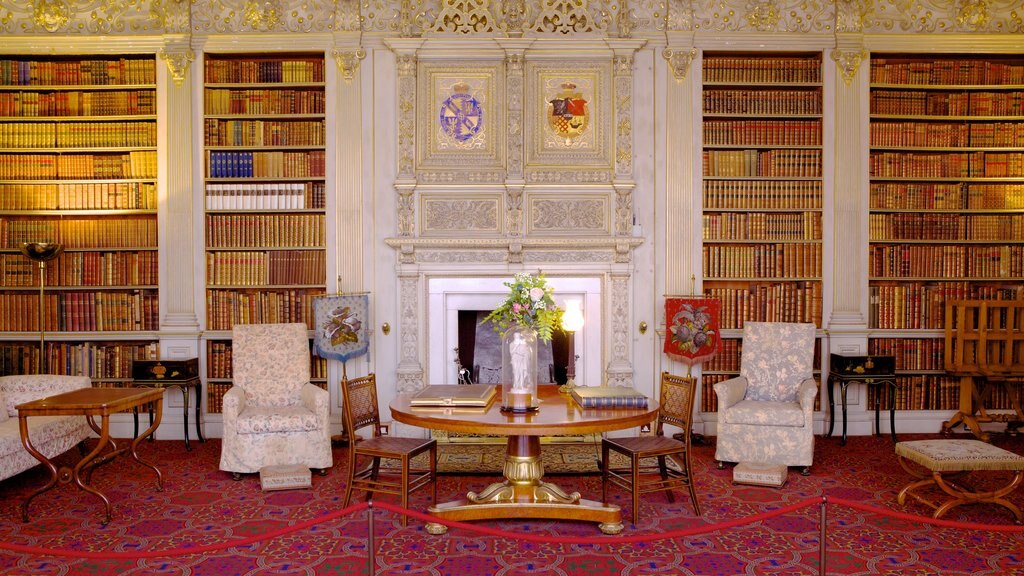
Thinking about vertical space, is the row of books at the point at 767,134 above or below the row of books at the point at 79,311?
above

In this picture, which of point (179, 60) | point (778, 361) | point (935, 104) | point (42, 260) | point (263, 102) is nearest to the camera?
point (778, 361)

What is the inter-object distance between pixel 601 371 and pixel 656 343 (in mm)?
562

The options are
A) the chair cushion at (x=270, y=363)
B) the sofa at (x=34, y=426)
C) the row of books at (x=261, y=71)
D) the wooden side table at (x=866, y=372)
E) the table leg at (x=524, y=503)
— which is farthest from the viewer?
the row of books at (x=261, y=71)

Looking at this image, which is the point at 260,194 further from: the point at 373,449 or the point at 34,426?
the point at 373,449

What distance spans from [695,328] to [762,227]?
1.23m

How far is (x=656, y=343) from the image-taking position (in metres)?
6.84

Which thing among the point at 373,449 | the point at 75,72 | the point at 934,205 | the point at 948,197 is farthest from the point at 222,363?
the point at 948,197

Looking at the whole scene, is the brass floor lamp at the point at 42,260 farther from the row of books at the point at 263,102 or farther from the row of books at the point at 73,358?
the row of books at the point at 263,102

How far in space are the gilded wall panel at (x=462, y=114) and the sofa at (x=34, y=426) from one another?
346cm

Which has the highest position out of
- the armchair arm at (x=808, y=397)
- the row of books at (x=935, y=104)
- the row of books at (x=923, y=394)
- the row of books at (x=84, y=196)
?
the row of books at (x=935, y=104)

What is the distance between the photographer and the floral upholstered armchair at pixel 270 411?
5.37 metres

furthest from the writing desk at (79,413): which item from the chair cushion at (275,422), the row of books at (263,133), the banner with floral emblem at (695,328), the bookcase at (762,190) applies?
the bookcase at (762,190)

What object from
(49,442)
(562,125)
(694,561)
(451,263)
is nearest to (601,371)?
(451,263)

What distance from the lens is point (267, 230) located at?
269 inches
